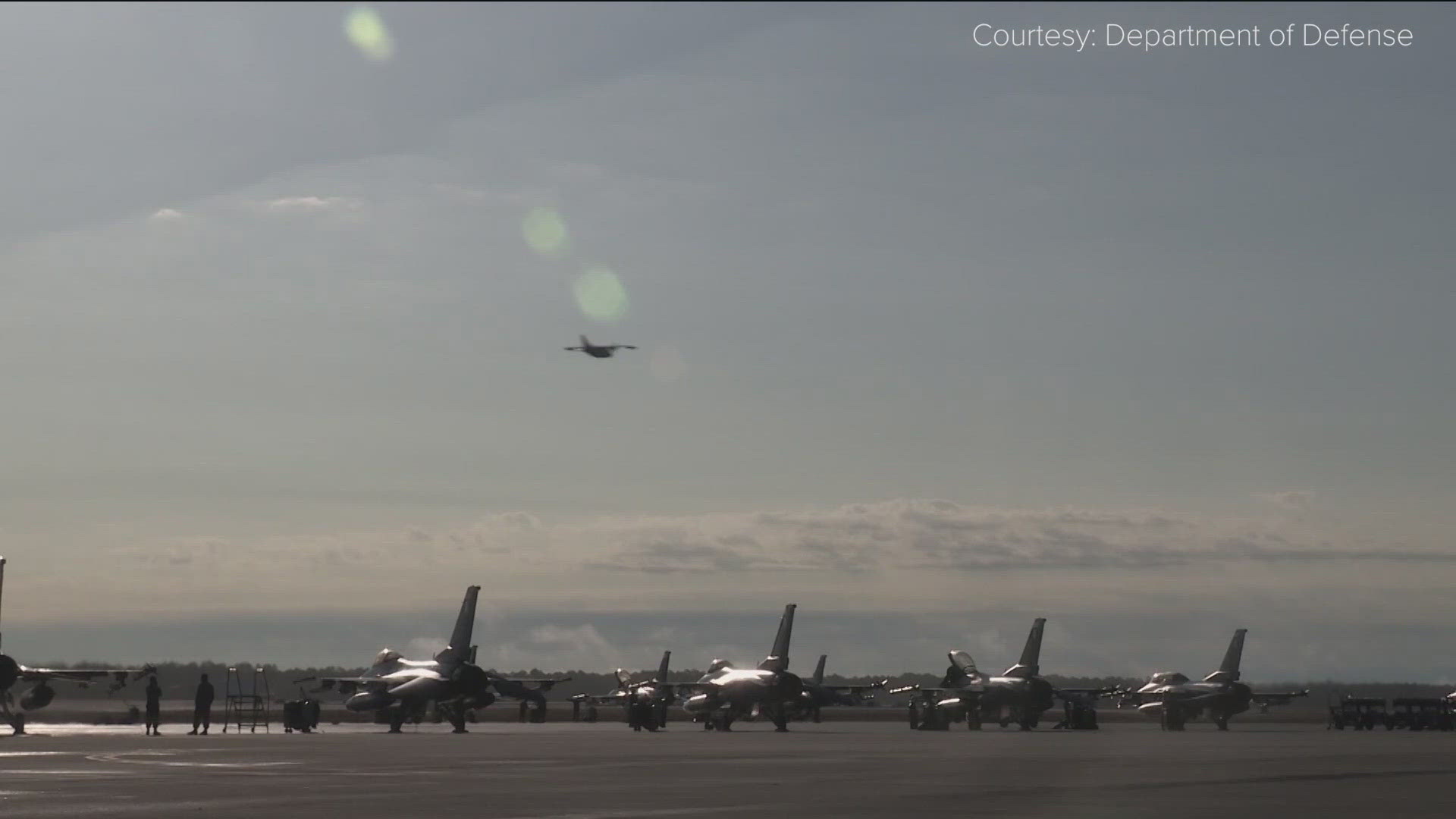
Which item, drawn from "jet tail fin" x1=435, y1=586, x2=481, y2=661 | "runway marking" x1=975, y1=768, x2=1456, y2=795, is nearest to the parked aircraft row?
"jet tail fin" x1=435, y1=586, x2=481, y2=661

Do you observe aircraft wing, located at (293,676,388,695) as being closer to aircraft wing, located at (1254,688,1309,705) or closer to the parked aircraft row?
the parked aircraft row

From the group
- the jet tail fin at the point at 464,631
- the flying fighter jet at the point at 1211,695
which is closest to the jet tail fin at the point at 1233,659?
the flying fighter jet at the point at 1211,695

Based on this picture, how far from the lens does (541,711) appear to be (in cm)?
10100

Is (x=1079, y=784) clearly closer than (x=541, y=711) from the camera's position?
Yes

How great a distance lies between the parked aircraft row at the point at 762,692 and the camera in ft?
259

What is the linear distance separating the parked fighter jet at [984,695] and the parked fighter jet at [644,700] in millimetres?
13051

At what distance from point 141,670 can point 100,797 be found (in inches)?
1796

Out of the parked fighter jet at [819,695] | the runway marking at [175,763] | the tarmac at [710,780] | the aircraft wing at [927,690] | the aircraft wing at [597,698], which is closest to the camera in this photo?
the tarmac at [710,780]

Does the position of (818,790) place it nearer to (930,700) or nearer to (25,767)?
(25,767)

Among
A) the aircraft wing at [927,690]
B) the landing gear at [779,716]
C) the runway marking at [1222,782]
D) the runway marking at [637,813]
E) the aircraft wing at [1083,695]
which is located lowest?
the runway marking at [637,813]

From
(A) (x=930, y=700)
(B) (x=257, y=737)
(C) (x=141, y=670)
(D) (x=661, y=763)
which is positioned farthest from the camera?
(A) (x=930, y=700)

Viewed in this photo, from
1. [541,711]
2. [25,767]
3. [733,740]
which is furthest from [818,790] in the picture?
[541,711]

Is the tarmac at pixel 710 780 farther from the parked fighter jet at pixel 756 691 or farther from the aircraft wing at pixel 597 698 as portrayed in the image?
the aircraft wing at pixel 597 698

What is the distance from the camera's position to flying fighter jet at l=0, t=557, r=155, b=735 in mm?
57625
